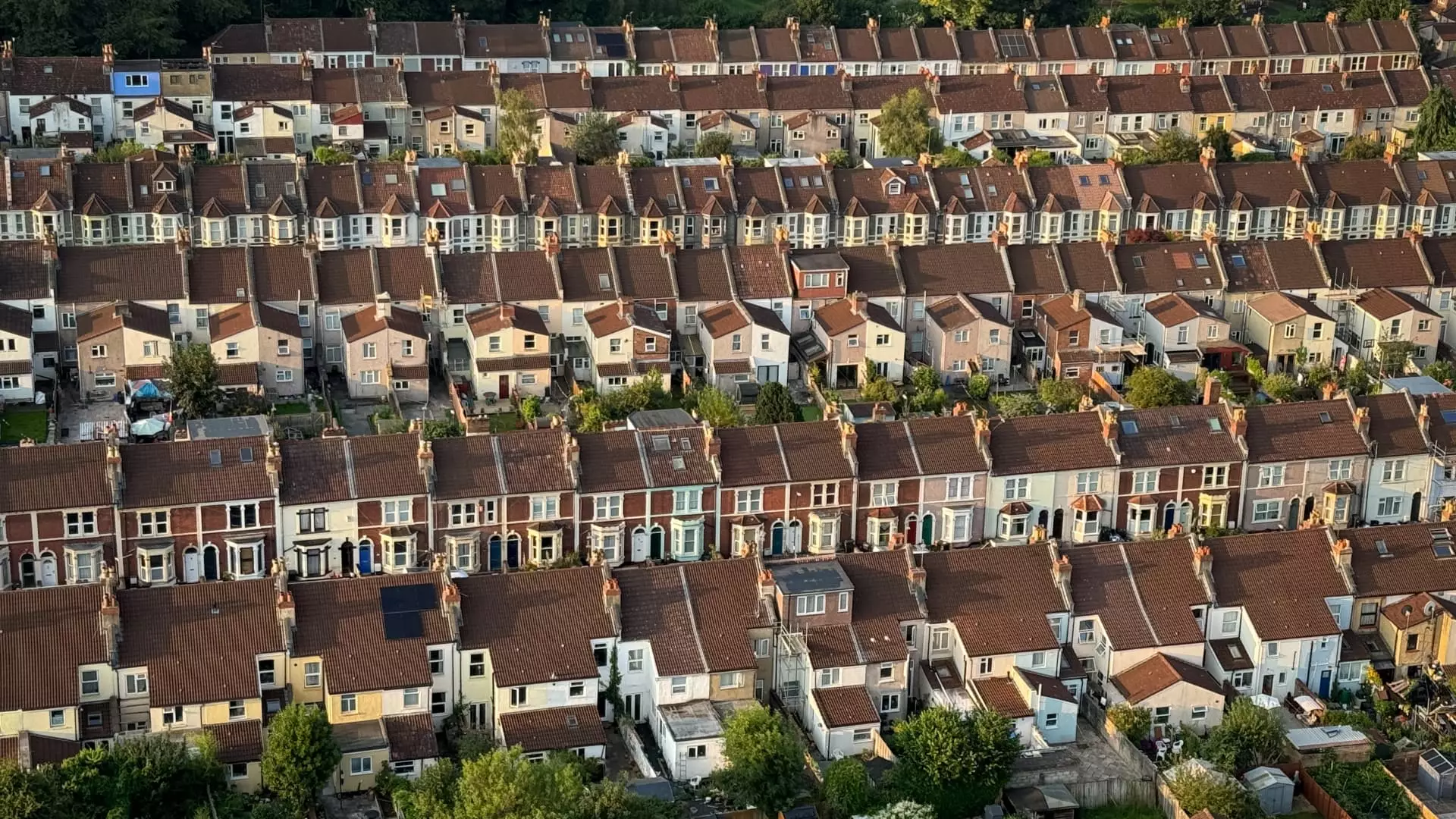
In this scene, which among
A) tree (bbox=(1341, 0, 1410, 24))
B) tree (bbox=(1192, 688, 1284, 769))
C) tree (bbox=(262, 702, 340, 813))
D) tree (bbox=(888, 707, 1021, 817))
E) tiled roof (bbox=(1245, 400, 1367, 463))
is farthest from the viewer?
tree (bbox=(1341, 0, 1410, 24))

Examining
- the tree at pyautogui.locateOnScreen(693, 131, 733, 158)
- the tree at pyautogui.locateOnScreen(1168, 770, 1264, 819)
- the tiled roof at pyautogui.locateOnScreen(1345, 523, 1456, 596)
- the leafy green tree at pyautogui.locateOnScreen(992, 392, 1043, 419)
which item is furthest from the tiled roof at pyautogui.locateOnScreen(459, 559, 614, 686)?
the tree at pyautogui.locateOnScreen(693, 131, 733, 158)

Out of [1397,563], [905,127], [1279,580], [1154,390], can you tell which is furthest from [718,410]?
[905,127]

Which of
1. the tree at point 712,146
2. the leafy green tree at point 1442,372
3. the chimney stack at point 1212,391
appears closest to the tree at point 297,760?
the chimney stack at point 1212,391

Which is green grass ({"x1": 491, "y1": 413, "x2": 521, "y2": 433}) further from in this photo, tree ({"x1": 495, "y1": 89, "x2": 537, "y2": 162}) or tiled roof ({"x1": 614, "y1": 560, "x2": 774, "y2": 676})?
tree ({"x1": 495, "y1": 89, "x2": 537, "y2": 162})

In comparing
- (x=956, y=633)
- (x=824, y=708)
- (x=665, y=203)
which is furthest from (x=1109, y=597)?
(x=665, y=203)

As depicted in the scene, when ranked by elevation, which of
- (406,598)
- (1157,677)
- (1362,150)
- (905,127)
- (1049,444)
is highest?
(905,127)

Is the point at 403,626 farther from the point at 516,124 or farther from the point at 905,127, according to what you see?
the point at 905,127
